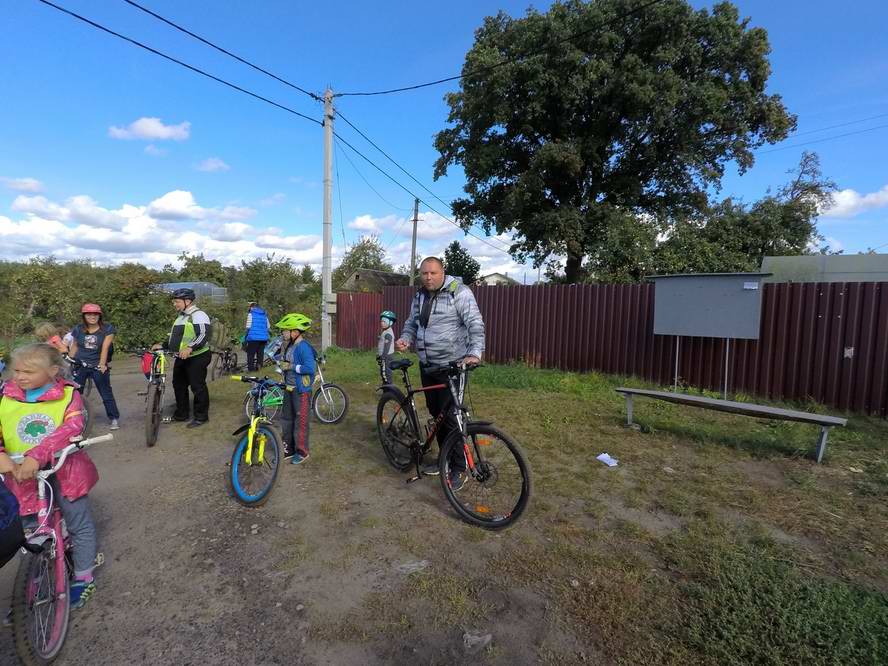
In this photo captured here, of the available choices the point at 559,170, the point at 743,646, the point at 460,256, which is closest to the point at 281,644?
the point at 743,646

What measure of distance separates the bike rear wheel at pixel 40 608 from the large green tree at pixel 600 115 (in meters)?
15.0

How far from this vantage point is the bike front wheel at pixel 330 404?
608cm

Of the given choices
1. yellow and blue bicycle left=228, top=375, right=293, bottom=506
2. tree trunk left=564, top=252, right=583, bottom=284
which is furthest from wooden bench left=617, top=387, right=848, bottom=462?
tree trunk left=564, top=252, right=583, bottom=284

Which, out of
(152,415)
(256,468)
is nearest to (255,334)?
(152,415)

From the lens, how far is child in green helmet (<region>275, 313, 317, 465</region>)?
4.32 m

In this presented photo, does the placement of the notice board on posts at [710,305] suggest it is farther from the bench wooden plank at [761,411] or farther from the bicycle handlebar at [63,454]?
the bicycle handlebar at [63,454]

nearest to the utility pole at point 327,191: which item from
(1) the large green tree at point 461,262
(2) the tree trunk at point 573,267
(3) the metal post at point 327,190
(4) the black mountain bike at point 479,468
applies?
(3) the metal post at point 327,190

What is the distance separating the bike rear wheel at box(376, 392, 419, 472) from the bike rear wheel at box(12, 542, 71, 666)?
2.44 metres

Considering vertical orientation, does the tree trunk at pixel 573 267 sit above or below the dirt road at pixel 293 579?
above

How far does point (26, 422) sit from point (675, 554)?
3.66 metres

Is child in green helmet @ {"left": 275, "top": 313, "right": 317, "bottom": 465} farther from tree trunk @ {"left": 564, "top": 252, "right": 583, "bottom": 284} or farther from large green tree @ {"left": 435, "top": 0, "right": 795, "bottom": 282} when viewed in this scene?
tree trunk @ {"left": 564, "top": 252, "right": 583, "bottom": 284}

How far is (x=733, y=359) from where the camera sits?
7547 mm

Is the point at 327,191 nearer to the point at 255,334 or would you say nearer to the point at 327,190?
the point at 327,190

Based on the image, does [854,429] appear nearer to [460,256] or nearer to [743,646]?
[743,646]
